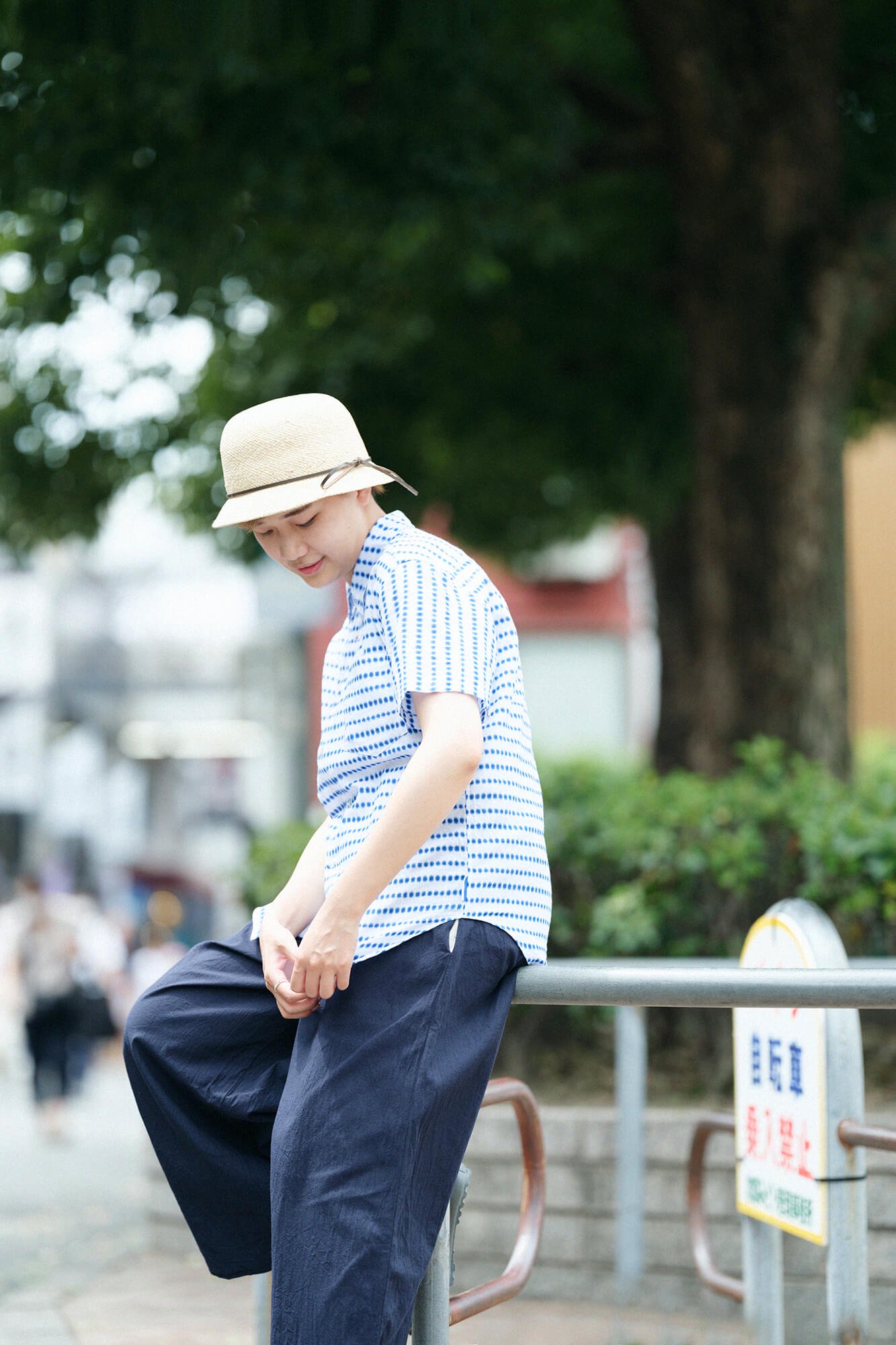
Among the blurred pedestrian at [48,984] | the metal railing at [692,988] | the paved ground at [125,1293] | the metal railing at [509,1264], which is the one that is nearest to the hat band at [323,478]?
the metal railing at [692,988]

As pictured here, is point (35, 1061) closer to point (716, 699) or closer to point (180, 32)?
point (716, 699)

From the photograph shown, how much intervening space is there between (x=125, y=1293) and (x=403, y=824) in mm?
3538

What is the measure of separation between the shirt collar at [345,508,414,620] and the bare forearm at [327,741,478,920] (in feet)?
1.08

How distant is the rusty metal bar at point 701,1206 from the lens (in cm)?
374

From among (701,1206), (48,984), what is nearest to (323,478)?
(701,1206)

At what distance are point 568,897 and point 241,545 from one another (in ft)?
14.6

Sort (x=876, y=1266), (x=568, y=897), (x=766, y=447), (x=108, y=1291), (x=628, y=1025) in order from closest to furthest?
(x=876, y=1266)
(x=628, y=1025)
(x=108, y=1291)
(x=568, y=897)
(x=766, y=447)

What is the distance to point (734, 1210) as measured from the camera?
478cm

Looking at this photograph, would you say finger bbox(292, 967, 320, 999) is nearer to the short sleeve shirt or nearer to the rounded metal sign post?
Answer: the short sleeve shirt

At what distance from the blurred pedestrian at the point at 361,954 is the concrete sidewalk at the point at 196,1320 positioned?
6.11 feet

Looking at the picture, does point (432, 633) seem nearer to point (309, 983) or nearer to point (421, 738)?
point (421, 738)

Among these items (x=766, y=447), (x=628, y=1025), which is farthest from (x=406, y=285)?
(x=628, y=1025)

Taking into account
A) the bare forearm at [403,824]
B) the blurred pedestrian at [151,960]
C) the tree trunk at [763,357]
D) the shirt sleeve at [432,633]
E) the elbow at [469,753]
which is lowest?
the blurred pedestrian at [151,960]

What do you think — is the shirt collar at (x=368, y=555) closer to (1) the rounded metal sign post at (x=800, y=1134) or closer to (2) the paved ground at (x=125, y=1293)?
(2) the paved ground at (x=125, y=1293)
